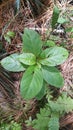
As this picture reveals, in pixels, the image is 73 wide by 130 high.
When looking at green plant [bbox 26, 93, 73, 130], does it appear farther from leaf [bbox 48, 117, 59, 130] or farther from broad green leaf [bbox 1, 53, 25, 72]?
broad green leaf [bbox 1, 53, 25, 72]

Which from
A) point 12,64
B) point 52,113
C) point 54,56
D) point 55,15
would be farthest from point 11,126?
point 55,15

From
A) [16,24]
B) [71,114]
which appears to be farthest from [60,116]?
[16,24]

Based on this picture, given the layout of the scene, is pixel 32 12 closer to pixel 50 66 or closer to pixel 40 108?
pixel 50 66

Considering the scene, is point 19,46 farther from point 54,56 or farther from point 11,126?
point 11,126

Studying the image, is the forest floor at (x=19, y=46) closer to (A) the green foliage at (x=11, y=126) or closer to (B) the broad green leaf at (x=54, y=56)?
(A) the green foliage at (x=11, y=126)

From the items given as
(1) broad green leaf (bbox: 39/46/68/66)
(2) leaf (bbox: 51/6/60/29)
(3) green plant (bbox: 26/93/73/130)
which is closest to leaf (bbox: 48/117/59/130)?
(3) green plant (bbox: 26/93/73/130)

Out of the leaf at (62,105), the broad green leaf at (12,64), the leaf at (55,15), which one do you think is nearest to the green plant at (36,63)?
the broad green leaf at (12,64)
